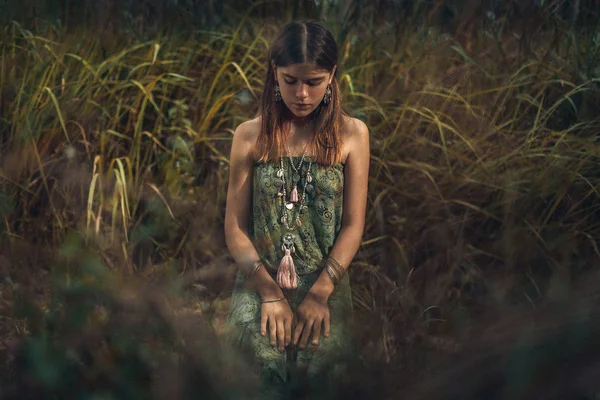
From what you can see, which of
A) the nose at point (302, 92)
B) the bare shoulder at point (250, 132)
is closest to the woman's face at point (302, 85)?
the nose at point (302, 92)

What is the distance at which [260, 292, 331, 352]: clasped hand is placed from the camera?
168 centimetres

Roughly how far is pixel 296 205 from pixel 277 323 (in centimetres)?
27

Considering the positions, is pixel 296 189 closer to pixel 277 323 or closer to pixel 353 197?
pixel 353 197

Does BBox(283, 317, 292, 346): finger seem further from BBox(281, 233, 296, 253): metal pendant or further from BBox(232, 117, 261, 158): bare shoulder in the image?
BBox(232, 117, 261, 158): bare shoulder

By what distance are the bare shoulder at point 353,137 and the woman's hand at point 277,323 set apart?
1.13 feet

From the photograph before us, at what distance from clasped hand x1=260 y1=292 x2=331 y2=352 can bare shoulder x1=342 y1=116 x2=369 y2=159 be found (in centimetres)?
32

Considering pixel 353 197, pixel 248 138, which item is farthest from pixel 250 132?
pixel 353 197

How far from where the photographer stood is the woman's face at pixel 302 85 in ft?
5.59

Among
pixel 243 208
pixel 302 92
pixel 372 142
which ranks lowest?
pixel 372 142

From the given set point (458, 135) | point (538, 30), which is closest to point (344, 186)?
point (458, 135)

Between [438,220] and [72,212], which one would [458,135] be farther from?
[72,212]

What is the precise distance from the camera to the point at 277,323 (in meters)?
1.68

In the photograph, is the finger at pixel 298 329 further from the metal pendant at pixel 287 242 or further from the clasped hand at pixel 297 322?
the metal pendant at pixel 287 242

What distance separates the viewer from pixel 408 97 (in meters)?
3.38
